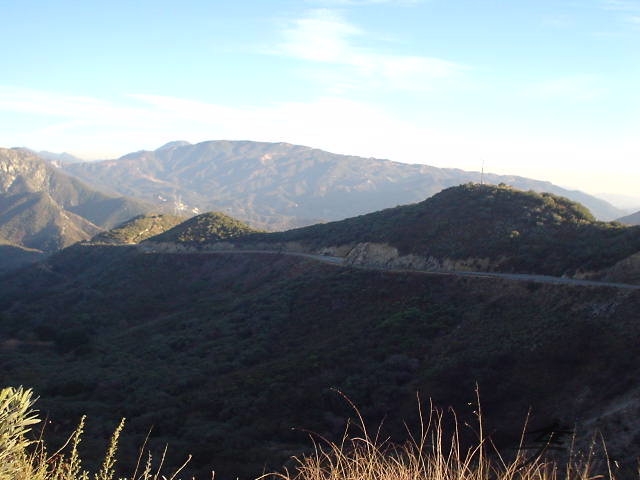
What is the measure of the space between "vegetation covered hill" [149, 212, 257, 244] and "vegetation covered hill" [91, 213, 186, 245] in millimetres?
18372

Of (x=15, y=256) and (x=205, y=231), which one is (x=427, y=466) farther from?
(x=15, y=256)

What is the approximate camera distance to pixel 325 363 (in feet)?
91.4

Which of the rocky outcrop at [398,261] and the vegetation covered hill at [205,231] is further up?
the rocky outcrop at [398,261]

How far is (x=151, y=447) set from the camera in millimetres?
19500

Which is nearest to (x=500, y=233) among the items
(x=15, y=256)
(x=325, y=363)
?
(x=325, y=363)

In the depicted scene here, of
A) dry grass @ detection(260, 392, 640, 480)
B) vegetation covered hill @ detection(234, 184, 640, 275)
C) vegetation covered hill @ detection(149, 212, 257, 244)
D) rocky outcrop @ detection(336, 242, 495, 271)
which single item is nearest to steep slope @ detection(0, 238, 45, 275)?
vegetation covered hill @ detection(149, 212, 257, 244)

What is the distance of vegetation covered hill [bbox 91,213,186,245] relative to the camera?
95.1 metres

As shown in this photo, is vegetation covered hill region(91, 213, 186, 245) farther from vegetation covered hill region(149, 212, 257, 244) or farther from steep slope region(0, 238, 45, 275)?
steep slope region(0, 238, 45, 275)

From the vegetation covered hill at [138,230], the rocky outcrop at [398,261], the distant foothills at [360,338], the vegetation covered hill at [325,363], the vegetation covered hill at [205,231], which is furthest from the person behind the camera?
the vegetation covered hill at [138,230]

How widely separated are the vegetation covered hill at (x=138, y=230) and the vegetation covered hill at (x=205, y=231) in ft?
60.3

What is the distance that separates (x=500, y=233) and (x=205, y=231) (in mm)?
48419

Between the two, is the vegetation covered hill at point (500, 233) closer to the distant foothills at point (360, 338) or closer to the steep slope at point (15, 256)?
the distant foothills at point (360, 338)

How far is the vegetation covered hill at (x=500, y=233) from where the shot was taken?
3312 cm

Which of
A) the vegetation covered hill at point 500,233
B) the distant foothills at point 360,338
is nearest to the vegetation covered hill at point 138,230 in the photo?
the distant foothills at point 360,338
